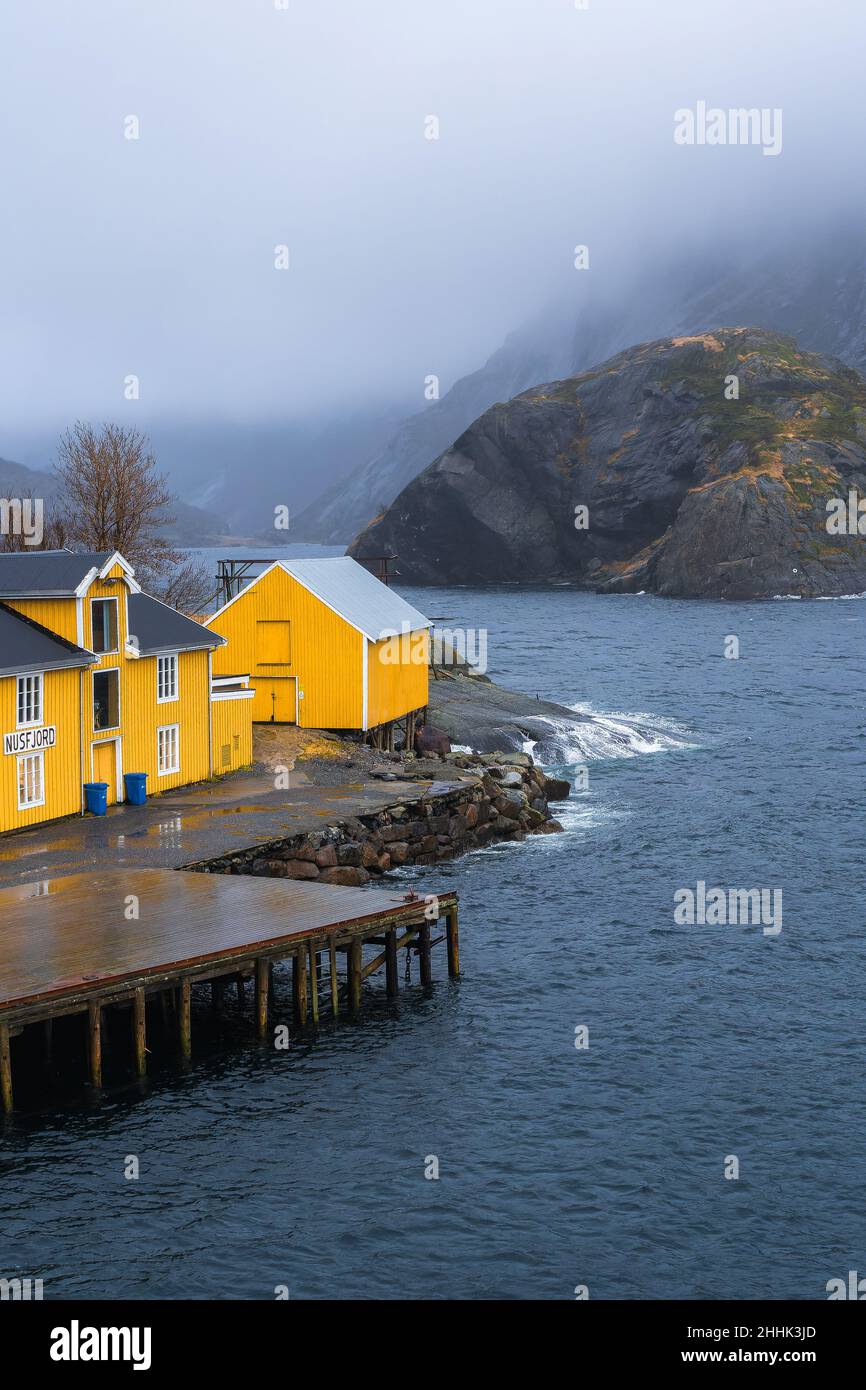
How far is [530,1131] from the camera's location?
89.0ft

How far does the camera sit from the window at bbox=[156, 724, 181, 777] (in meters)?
47.8

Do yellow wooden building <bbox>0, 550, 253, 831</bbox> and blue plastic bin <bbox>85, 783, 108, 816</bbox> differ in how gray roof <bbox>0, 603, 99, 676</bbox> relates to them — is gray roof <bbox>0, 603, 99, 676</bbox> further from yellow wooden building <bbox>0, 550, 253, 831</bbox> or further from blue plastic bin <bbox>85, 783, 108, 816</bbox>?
blue plastic bin <bbox>85, 783, 108, 816</bbox>

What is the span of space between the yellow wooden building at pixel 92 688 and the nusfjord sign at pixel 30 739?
30 millimetres

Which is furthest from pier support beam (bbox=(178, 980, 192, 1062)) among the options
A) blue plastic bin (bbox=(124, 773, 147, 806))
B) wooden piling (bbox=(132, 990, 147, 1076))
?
blue plastic bin (bbox=(124, 773, 147, 806))

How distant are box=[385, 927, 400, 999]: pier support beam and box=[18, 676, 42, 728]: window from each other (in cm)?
1312

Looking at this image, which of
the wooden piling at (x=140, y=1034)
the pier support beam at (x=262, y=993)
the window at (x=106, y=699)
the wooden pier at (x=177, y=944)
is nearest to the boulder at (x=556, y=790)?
the window at (x=106, y=699)

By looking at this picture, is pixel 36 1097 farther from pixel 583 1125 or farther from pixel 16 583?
pixel 16 583

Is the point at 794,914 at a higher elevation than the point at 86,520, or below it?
A: below

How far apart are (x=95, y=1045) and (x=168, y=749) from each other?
813 inches

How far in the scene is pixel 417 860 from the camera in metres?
47.4
